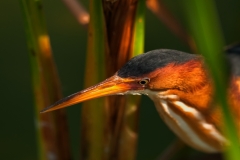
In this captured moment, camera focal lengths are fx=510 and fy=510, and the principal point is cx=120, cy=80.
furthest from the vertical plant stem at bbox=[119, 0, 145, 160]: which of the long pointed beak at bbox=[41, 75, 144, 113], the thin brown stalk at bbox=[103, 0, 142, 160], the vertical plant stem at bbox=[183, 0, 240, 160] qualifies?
the vertical plant stem at bbox=[183, 0, 240, 160]

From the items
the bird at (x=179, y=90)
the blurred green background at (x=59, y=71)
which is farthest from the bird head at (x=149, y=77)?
the blurred green background at (x=59, y=71)

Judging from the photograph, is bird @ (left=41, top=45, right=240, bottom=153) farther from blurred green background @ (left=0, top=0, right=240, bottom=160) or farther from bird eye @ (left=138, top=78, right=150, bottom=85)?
blurred green background @ (left=0, top=0, right=240, bottom=160)

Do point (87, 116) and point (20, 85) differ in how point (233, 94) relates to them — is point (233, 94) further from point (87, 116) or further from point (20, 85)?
point (20, 85)

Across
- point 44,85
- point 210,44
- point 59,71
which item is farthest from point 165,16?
point 210,44

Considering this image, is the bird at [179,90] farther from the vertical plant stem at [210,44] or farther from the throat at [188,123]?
the vertical plant stem at [210,44]

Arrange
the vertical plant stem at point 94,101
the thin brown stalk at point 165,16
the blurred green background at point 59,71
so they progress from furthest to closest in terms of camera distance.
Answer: the blurred green background at point 59,71 < the thin brown stalk at point 165,16 < the vertical plant stem at point 94,101

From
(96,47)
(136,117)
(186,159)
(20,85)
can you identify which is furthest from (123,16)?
(20,85)
